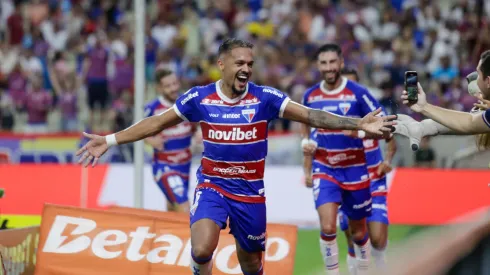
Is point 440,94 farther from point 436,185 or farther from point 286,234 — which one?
point 286,234

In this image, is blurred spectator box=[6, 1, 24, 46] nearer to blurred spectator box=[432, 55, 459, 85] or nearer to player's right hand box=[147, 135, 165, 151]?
blurred spectator box=[432, 55, 459, 85]

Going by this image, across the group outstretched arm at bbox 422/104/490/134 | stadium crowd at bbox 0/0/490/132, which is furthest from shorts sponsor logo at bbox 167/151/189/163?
stadium crowd at bbox 0/0/490/132

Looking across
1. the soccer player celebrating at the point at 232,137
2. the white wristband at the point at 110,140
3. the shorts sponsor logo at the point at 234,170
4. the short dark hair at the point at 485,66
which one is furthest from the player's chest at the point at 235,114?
the short dark hair at the point at 485,66

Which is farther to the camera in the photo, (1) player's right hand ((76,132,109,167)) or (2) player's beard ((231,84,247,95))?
(1) player's right hand ((76,132,109,167))

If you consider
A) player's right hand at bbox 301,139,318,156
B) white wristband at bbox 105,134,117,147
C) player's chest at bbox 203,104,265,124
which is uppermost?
player's chest at bbox 203,104,265,124

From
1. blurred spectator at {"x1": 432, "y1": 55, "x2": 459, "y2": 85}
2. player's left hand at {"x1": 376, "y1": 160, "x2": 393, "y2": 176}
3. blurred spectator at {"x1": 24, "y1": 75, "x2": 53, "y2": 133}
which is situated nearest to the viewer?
player's left hand at {"x1": 376, "y1": 160, "x2": 393, "y2": 176}

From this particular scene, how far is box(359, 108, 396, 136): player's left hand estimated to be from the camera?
7707 millimetres

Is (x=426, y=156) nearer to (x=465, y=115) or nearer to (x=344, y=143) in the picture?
(x=344, y=143)

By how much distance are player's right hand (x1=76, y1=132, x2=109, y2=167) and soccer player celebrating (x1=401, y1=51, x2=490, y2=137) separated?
2.64m

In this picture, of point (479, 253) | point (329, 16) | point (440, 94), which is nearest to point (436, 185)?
point (440, 94)

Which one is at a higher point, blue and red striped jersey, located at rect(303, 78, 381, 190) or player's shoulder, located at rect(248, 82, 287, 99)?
player's shoulder, located at rect(248, 82, 287, 99)

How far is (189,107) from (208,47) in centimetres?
1594

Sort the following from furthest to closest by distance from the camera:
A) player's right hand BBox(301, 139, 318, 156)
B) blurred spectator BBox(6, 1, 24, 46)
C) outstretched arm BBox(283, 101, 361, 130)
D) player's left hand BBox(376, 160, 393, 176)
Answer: blurred spectator BBox(6, 1, 24, 46) → player's left hand BBox(376, 160, 393, 176) → player's right hand BBox(301, 139, 318, 156) → outstretched arm BBox(283, 101, 361, 130)

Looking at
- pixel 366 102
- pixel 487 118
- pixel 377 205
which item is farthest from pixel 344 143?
pixel 487 118
